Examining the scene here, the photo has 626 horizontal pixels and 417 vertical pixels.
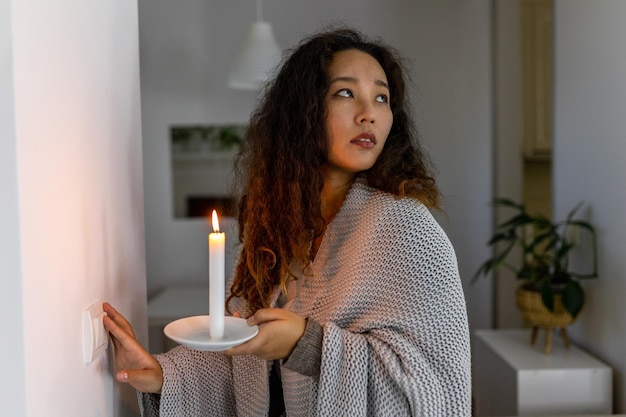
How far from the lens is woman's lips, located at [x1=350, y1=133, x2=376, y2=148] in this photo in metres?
Result: 1.01

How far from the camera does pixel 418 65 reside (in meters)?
3.13

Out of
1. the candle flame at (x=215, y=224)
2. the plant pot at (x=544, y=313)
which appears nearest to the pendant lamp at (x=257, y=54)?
the plant pot at (x=544, y=313)

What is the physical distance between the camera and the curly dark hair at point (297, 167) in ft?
3.38

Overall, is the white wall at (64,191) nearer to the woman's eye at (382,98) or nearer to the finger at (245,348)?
the finger at (245,348)

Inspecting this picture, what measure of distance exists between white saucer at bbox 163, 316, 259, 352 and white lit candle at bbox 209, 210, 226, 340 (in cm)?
1

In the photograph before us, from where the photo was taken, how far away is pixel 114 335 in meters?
0.93

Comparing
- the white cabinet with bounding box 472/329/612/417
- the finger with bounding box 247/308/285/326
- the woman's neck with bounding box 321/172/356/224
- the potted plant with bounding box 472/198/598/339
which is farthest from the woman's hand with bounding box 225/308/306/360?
the potted plant with bounding box 472/198/598/339

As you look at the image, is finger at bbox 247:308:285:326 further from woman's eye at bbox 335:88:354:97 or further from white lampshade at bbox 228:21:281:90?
white lampshade at bbox 228:21:281:90

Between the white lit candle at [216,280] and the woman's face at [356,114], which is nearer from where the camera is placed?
the white lit candle at [216,280]

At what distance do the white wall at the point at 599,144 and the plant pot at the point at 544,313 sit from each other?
0.25ft

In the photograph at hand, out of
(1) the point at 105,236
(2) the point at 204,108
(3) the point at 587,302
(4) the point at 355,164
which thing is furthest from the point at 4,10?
(2) the point at 204,108

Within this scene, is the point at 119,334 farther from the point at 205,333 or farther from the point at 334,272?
the point at 334,272

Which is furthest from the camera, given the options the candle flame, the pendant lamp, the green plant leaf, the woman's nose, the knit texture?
the pendant lamp

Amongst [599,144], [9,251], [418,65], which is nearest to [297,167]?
[9,251]
